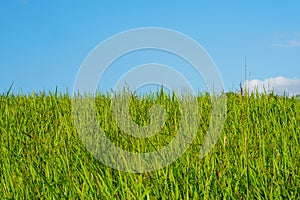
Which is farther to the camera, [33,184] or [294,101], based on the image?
[294,101]

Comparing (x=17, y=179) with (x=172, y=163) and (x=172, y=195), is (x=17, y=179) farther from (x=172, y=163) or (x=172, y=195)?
(x=172, y=195)

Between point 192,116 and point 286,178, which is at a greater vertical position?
point 192,116

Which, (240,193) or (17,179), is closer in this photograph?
(240,193)

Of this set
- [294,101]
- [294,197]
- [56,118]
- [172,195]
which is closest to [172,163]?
[172,195]

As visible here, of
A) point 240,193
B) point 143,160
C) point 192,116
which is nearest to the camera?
point 240,193

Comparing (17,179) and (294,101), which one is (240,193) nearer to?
(17,179)

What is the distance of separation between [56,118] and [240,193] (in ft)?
7.75

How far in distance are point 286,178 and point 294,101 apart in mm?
3109

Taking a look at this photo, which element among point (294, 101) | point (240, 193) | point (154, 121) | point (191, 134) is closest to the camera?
point (240, 193)

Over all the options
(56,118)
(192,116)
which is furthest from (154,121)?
(56,118)

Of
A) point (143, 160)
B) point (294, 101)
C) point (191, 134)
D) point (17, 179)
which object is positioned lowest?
point (17, 179)

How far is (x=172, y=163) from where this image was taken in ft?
6.53

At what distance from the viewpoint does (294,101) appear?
4742mm

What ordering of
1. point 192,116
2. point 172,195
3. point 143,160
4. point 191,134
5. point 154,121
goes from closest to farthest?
point 172,195 → point 143,160 → point 191,134 → point 154,121 → point 192,116
